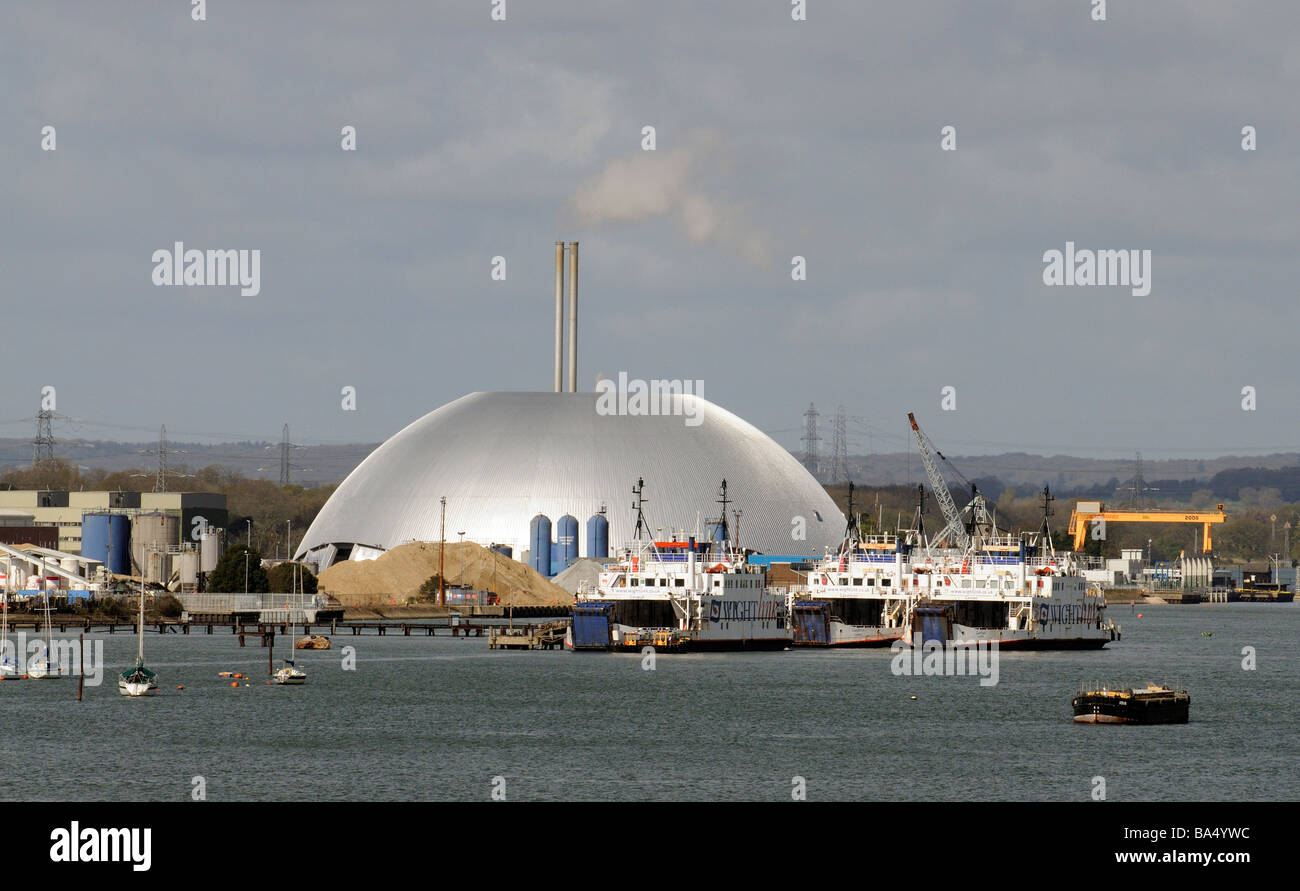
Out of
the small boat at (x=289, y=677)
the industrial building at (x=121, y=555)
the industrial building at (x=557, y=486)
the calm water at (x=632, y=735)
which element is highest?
the industrial building at (x=557, y=486)

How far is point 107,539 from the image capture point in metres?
180

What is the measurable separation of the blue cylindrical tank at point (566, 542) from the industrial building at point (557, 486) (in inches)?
5.3

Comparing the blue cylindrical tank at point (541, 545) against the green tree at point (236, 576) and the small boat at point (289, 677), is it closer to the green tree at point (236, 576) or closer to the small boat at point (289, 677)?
the green tree at point (236, 576)

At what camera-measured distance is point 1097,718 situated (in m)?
67.5

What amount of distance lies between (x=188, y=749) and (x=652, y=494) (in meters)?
127

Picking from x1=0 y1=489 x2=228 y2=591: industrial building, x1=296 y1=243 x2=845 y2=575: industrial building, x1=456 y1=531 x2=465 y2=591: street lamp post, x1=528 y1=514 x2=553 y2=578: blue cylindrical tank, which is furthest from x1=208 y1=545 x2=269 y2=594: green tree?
x1=528 y1=514 x2=553 y2=578: blue cylindrical tank

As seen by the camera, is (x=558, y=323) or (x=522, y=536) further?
(x=558, y=323)

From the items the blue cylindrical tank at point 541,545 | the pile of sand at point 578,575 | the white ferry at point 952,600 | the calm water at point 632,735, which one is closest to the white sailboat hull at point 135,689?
the calm water at point 632,735

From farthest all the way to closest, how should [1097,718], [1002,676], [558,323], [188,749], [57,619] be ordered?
[558,323], [57,619], [1002,676], [1097,718], [188,749]

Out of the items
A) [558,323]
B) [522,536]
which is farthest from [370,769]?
[558,323]

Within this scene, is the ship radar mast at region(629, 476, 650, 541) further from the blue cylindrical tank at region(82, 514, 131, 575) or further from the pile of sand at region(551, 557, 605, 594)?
the blue cylindrical tank at region(82, 514, 131, 575)

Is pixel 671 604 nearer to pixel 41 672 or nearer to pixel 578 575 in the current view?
pixel 41 672

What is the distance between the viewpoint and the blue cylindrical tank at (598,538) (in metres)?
176
